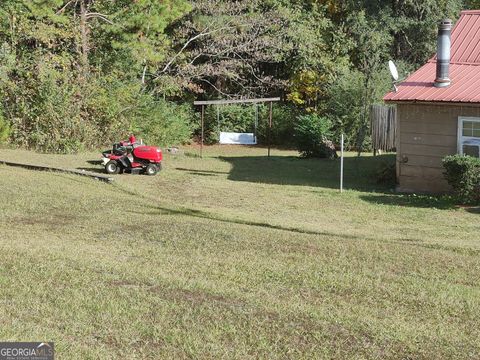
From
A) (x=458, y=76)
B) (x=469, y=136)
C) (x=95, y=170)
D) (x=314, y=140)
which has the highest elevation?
(x=458, y=76)

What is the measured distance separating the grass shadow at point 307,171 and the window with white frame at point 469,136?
8.14 feet

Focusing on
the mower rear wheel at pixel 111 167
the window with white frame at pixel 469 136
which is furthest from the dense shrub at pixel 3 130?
the window with white frame at pixel 469 136

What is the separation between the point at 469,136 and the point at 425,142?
1.17 m

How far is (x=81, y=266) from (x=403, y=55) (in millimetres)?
30256

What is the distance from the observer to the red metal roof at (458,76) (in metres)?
18.1

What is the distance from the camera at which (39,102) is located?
25.0 meters

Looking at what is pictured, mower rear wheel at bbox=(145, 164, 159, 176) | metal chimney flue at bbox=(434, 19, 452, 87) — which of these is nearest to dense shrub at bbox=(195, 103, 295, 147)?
mower rear wheel at bbox=(145, 164, 159, 176)

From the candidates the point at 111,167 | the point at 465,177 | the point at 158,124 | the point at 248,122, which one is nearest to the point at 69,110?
the point at 158,124

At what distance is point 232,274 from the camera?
8.77 metres

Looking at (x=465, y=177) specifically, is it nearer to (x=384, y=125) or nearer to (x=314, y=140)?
(x=384, y=125)

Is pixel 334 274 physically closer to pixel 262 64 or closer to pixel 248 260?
pixel 248 260

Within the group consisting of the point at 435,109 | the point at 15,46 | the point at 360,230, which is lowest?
the point at 360,230

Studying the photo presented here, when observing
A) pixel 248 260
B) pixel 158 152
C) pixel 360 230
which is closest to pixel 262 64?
pixel 158 152

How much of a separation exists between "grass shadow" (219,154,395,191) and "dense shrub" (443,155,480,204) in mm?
2958
